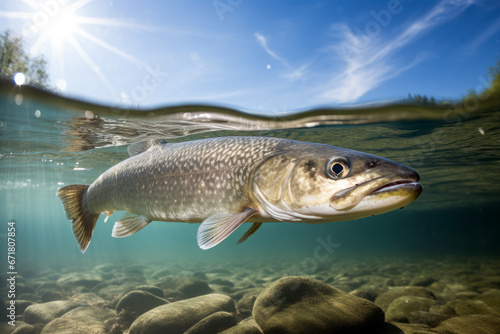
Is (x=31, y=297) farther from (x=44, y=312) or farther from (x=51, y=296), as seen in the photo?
(x=44, y=312)

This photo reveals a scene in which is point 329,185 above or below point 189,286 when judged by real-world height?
above

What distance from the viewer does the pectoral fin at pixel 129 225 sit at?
13.1 feet

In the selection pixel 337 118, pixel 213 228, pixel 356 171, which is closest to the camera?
pixel 356 171

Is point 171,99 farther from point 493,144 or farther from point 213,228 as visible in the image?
point 493,144

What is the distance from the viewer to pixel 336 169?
8.83 feet

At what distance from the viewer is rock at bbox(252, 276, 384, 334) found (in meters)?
4.87

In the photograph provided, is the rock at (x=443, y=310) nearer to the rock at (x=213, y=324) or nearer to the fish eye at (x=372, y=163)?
the rock at (x=213, y=324)

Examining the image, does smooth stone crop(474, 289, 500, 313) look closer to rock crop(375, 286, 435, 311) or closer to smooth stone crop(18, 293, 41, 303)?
rock crop(375, 286, 435, 311)

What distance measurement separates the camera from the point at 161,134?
42.2 ft

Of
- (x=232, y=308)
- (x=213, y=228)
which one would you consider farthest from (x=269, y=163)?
(x=232, y=308)

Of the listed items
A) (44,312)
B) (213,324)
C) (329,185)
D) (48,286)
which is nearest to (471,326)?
(213,324)

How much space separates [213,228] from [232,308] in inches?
213

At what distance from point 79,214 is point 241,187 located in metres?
3.24

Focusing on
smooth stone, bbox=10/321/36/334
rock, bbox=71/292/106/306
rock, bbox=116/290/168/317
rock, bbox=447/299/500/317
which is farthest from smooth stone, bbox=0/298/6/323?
rock, bbox=447/299/500/317
